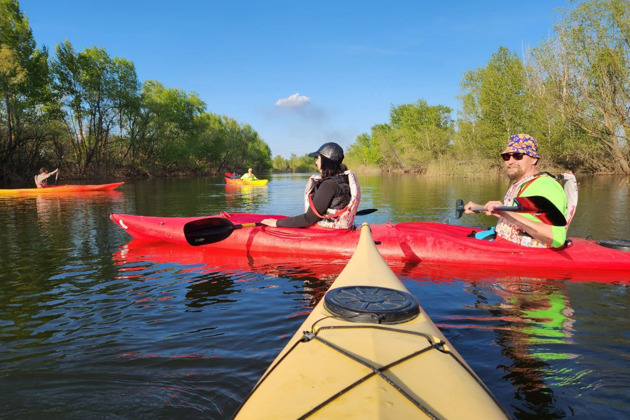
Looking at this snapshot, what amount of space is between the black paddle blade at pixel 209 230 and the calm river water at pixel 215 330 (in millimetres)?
318

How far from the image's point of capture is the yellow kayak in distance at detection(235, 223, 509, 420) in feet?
5.08

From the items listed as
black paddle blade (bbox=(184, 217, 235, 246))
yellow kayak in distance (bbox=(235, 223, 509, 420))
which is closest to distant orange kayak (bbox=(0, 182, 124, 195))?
black paddle blade (bbox=(184, 217, 235, 246))

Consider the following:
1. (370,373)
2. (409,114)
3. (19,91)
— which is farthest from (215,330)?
(409,114)

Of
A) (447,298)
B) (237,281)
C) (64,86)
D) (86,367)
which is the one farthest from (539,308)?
(64,86)

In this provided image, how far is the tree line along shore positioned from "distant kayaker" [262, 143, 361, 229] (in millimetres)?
18193

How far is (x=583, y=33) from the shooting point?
18.5 metres

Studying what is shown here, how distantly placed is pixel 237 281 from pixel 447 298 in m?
2.73

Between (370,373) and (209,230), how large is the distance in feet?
17.0

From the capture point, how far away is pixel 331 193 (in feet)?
18.3

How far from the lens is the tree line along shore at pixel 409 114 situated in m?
18.4

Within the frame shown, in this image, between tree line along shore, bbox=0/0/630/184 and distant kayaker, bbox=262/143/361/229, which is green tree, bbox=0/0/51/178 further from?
distant kayaker, bbox=262/143/361/229

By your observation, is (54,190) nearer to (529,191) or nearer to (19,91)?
(19,91)

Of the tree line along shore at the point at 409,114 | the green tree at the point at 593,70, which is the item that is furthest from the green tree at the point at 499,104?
the green tree at the point at 593,70

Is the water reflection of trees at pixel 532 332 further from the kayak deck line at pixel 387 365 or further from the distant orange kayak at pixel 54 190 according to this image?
the distant orange kayak at pixel 54 190
